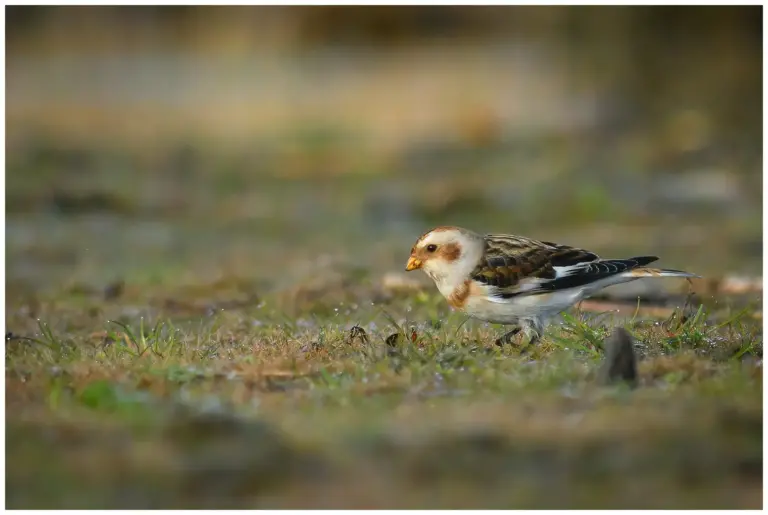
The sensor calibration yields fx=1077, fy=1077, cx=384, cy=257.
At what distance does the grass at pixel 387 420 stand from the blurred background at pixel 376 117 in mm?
5873

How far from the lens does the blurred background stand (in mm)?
14047

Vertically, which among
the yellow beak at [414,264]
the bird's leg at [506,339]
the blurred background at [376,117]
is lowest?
the bird's leg at [506,339]

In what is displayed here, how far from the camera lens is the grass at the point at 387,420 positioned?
213 inches

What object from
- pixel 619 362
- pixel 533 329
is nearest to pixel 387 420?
pixel 619 362

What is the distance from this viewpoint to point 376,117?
53.3 feet

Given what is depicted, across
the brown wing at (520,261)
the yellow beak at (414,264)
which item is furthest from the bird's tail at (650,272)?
the yellow beak at (414,264)

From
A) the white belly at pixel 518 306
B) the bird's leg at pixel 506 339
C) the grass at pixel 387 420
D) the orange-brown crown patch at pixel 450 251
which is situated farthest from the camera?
the orange-brown crown patch at pixel 450 251

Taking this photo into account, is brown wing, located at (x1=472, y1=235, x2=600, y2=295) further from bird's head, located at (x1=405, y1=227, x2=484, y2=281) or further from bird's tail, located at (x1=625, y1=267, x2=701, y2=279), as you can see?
bird's tail, located at (x1=625, y1=267, x2=701, y2=279)

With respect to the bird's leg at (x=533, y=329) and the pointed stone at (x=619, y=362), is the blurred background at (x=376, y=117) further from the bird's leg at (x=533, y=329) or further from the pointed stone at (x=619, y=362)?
the pointed stone at (x=619, y=362)

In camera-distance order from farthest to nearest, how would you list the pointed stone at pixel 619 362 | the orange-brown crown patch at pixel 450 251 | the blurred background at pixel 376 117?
the blurred background at pixel 376 117 < the orange-brown crown patch at pixel 450 251 < the pointed stone at pixel 619 362

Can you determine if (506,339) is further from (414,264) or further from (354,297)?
(354,297)

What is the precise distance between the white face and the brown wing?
0.09 m

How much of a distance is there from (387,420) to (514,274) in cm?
187

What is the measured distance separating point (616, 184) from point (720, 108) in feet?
7.37
